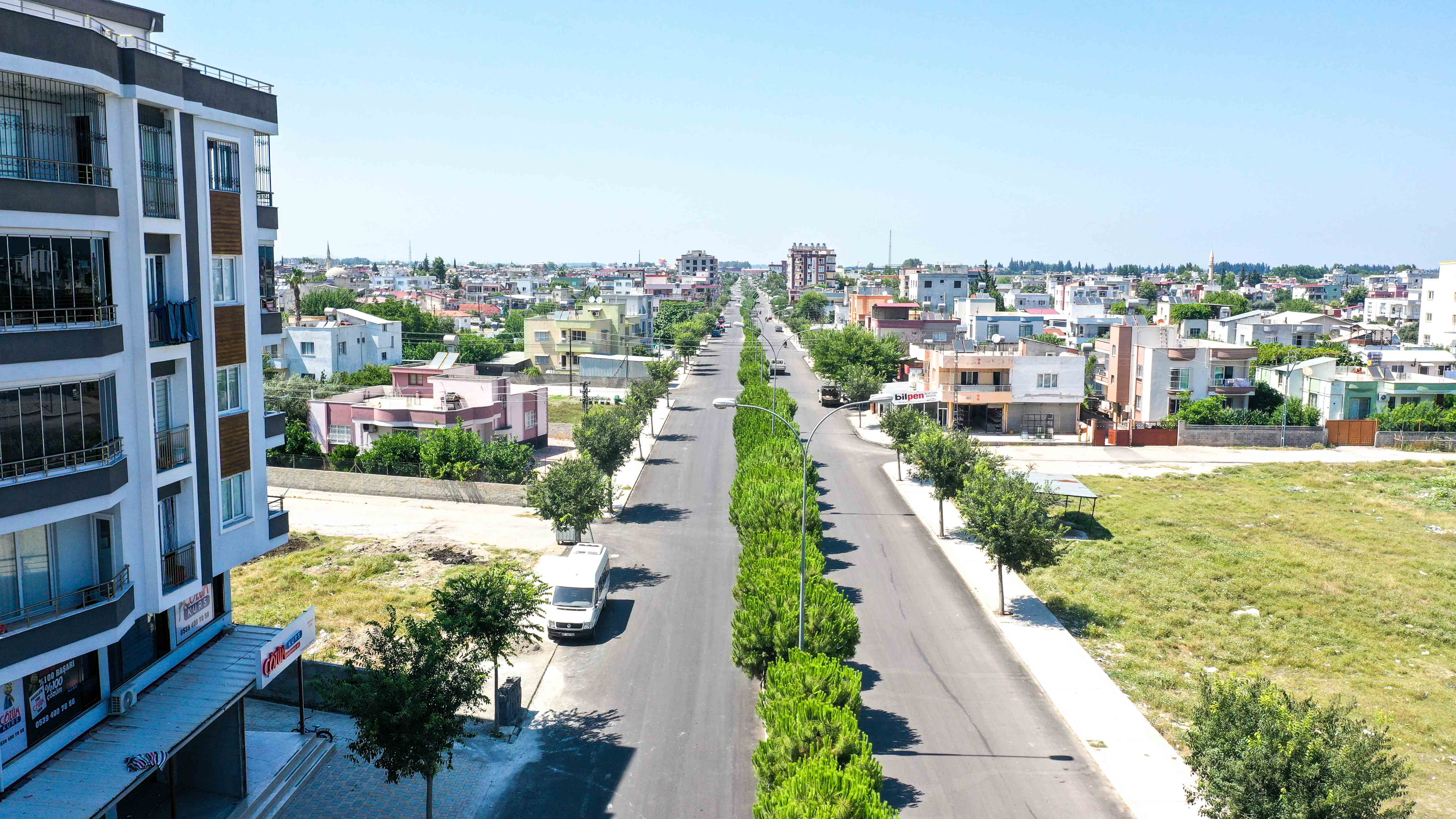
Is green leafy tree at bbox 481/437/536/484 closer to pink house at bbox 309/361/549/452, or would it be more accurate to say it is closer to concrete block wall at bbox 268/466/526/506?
concrete block wall at bbox 268/466/526/506

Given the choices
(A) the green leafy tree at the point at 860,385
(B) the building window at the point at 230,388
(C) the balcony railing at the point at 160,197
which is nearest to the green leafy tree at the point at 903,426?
(A) the green leafy tree at the point at 860,385

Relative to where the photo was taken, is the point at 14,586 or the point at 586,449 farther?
the point at 586,449

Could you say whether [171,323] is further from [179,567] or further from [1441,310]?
[1441,310]

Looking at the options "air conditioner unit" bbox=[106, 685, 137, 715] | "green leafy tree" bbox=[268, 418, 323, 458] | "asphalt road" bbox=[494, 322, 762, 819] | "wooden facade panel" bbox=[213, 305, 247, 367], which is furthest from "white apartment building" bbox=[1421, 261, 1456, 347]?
"air conditioner unit" bbox=[106, 685, 137, 715]

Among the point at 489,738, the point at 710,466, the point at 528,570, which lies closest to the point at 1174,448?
the point at 710,466

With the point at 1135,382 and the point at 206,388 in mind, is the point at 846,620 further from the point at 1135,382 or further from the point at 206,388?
the point at 1135,382

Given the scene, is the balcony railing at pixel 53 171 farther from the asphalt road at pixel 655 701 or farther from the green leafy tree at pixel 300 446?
the green leafy tree at pixel 300 446

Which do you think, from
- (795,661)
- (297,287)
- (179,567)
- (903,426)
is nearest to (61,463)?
(179,567)
